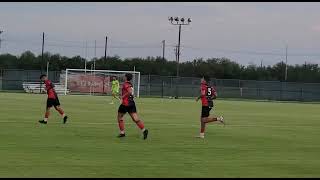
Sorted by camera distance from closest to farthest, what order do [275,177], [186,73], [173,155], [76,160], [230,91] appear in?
[275,177]
[76,160]
[173,155]
[230,91]
[186,73]

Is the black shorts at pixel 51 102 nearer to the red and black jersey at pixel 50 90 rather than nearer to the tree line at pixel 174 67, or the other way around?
the red and black jersey at pixel 50 90

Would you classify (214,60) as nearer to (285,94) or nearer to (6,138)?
(285,94)

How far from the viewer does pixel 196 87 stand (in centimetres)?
8312

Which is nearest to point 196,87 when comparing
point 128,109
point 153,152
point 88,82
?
point 88,82

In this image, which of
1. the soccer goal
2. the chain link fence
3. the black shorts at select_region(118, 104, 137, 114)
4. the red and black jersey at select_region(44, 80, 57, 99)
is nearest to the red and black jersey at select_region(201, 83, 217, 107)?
the black shorts at select_region(118, 104, 137, 114)

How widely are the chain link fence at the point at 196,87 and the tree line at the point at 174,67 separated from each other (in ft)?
71.2

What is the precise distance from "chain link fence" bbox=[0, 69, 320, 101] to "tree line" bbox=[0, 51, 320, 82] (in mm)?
21688

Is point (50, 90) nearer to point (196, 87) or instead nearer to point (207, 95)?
point (207, 95)

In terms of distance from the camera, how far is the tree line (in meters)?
108

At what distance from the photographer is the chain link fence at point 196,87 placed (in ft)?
264

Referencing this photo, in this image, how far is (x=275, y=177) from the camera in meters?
11.1

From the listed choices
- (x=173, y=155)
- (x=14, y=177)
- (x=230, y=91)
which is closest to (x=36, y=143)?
(x=173, y=155)

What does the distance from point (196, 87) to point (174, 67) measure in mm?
28758

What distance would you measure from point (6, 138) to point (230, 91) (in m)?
68.7
